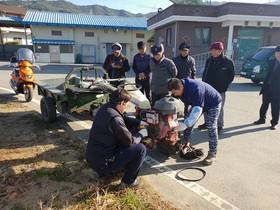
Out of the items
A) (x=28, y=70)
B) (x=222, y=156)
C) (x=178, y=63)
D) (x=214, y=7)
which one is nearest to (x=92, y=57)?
(x=214, y=7)

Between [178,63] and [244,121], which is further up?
[178,63]

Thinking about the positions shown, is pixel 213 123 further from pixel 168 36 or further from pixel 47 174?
pixel 168 36

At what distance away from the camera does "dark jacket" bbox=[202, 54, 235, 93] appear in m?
4.60

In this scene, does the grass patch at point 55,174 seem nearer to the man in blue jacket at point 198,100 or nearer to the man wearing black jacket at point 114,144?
the man wearing black jacket at point 114,144

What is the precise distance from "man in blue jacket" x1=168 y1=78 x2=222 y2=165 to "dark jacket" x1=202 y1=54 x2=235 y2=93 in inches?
46.4

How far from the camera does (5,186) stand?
2.94 metres

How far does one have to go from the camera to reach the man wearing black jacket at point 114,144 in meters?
2.71

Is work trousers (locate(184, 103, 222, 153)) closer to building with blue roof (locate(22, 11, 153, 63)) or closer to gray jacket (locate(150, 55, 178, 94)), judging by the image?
gray jacket (locate(150, 55, 178, 94))

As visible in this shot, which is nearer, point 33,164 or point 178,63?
point 33,164

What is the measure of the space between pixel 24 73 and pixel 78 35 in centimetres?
2279

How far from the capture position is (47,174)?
10.6ft

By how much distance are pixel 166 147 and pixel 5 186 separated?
2.32 metres

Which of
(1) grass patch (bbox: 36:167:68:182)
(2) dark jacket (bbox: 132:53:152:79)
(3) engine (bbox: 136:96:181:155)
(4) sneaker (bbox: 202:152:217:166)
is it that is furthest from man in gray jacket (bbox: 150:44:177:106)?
(1) grass patch (bbox: 36:167:68:182)

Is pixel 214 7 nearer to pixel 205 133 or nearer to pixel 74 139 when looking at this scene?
pixel 205 133
